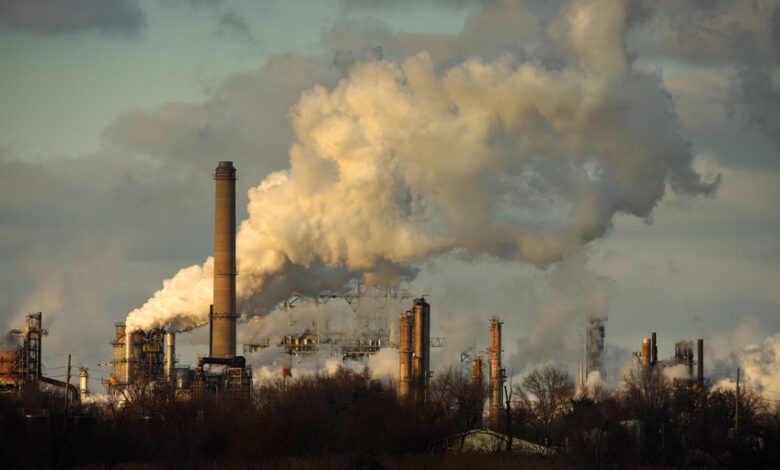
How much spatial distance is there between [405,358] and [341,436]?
78.3ft

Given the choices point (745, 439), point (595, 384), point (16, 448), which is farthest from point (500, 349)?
point (16, 448)

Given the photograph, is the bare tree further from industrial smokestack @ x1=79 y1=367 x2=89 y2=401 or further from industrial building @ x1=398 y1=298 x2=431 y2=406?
industrial smokestack @ x1=79 y1=367 x2=89 y2=401

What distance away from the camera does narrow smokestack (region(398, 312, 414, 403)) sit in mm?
78488

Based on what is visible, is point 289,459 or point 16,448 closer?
point 16,448

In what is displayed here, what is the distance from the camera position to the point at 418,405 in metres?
65.1

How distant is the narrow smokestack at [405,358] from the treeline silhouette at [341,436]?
417 centimetres

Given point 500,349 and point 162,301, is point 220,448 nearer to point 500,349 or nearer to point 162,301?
point 162,301

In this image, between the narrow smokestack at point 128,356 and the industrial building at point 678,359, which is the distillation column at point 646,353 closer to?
the industrial building at point 678,359

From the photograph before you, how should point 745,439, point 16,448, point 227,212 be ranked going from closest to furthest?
1. point 16,448
2. point 745,439
3. point 227,212

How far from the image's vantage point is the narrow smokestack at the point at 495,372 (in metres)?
86.9

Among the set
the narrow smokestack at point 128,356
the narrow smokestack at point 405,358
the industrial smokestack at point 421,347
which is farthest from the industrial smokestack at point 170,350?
the industrial smokestack at point 421,347

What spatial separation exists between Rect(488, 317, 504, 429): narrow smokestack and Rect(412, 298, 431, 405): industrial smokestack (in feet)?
21.3

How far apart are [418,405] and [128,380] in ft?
91.1

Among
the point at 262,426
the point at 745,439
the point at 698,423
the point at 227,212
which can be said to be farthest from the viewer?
the point at 227,212
